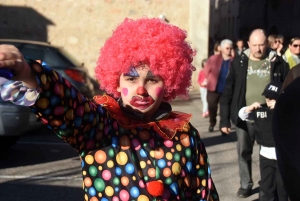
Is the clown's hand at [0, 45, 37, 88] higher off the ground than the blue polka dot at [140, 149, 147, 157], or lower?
higher

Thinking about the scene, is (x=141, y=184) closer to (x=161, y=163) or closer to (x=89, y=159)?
(x=161, y=163)

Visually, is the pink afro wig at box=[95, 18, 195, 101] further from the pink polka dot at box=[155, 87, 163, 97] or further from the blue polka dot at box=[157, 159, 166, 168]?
the blue polka dot at box=[157, 159, 166, 168]

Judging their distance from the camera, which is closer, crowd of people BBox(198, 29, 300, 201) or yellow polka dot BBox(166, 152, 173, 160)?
yellow polka dot BBox(166, 152, 173, 160)

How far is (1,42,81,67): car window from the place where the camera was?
991 centimetres

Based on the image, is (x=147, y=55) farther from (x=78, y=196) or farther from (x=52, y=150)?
(x=52, y=150)

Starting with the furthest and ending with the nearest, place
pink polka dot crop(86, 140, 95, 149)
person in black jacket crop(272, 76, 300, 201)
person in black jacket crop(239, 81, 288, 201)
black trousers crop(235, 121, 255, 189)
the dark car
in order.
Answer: the dark car
black trousers crop(235, 121, 255, 189)
person in black jacket crop(239, 81, 288, 201)
pink polka dot crop(86, 140, 95, 149)
person in black jacket crop(272, 76, 300, 201)

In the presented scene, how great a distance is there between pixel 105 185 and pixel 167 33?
0.74 m

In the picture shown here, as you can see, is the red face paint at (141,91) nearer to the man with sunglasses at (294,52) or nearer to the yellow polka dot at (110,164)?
the yellow polka dot at (110,164)

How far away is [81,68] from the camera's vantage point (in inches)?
418

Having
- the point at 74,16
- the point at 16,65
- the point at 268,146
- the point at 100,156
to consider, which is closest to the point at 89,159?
the point at 100,156

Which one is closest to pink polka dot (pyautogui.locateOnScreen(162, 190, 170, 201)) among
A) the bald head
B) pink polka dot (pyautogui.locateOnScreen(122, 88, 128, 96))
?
pink polka dot (pyautogui.locateOnScreen(122, 88, 128, 96))

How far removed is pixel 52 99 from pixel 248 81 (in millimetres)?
4427

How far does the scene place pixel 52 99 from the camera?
76.2 inches

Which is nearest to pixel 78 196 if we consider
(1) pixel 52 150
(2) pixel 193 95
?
(1) pixel 52 150
